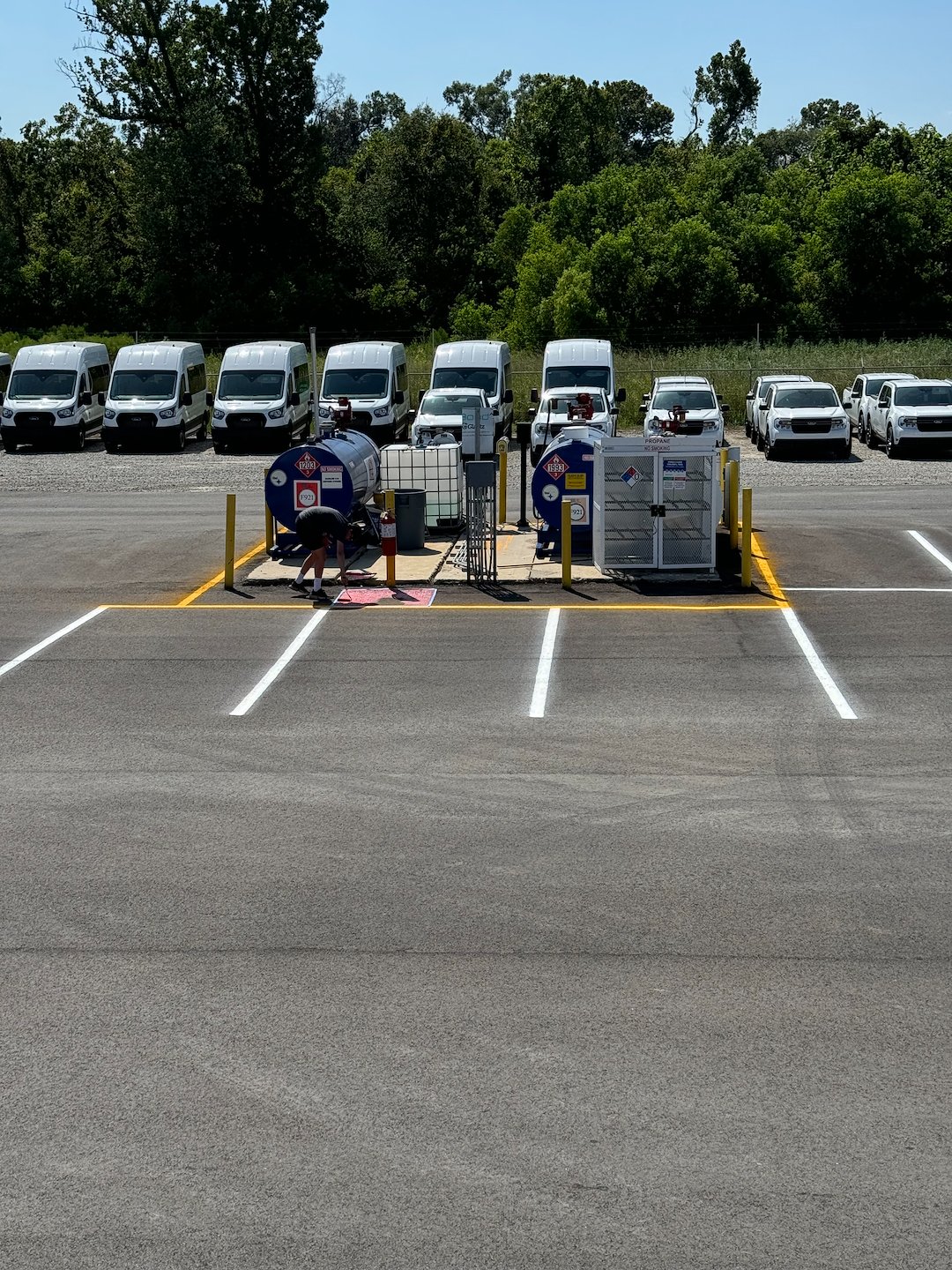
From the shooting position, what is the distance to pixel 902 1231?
226 inches

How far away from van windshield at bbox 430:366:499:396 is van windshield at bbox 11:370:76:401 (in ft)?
32.0

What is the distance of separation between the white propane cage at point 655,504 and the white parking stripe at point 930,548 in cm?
336

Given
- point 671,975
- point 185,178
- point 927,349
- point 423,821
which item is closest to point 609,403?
point 927,349

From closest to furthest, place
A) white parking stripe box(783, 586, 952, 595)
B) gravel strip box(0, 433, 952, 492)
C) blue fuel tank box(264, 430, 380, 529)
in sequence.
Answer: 1. white parking stripe box(783, 586, 952, 595)
2. blue fuel tank box(264, 430, 380, 529)
3. gravel strip box(0, 433, 952, 492)

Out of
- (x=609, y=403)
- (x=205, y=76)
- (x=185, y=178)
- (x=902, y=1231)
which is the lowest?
(x=902, y=1231)

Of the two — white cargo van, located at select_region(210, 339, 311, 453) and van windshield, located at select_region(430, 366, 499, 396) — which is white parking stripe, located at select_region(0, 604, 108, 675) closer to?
white cargo van, located at select_region(210, 339, 311, 453)

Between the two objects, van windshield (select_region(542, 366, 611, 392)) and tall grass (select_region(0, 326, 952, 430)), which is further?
tall grass (select_region(0, 326, 952, 430))

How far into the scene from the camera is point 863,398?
39719mm

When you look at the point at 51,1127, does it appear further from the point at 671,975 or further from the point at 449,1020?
the point at 671,975

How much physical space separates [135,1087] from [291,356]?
34.0 metres

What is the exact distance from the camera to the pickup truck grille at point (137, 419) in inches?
1517

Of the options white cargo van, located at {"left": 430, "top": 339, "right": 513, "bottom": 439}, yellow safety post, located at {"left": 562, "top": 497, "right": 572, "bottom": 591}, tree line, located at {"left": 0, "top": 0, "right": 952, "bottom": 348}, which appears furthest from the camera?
tree line, located at {"left": 0, "top": 0, "right": 952, "bottom": 348}

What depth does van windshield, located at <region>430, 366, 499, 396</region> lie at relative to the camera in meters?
37.5

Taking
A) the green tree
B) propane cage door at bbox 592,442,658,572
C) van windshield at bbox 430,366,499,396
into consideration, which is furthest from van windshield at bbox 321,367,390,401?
the green tree
